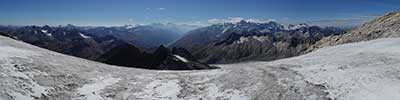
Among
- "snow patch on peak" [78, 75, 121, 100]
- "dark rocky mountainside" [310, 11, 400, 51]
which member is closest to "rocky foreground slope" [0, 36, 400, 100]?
"snow patch on peak" [78, 75, 121, 100]

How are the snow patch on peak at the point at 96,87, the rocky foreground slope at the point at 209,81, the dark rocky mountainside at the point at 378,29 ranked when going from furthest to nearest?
the dark rocky mountainside at the point at 378,29 → the snow patch on peak at the point at 96,87 → the rocky foreground slope at the point at 209,81

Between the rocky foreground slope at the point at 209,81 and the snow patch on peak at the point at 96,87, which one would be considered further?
the snow patch on peak at the point at 96,87

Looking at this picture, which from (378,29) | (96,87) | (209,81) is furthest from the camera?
(378,29)

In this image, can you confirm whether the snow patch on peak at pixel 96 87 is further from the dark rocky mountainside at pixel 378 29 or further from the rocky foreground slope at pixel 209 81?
the dark rocky mountainside at pixel 378 29

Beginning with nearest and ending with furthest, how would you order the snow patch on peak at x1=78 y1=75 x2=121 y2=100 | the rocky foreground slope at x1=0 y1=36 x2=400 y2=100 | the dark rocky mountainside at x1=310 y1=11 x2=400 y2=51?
the rocky foreground slope at x1=0 y1=36 x2=400 y2=100 < the snow patch on peak at x1=78 y1=75 x2=121 y2=100 < the dark rocky mountainside at x1=310 y1=11 x2=400 y2=51

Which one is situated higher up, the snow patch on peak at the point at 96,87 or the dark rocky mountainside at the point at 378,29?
the dark rocky mountainside at the point at 378,29

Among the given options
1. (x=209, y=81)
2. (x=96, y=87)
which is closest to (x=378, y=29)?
(x=209, y=81)

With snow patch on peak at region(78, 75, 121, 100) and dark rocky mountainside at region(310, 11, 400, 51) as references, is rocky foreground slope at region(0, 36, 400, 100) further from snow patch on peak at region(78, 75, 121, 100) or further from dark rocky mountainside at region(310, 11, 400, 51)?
dark rocky mountainside at region(310, 11, 400, 51)

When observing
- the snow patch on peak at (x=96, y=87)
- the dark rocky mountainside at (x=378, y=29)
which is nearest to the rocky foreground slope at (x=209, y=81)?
the snow patch on peak at (x=96, y=87)

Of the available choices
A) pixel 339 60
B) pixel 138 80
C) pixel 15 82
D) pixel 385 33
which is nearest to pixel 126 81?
pixel 138 80

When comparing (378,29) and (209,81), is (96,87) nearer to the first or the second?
(209,81)
